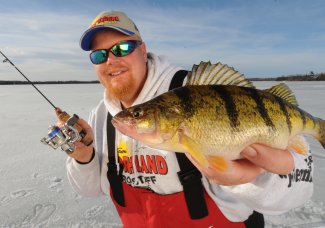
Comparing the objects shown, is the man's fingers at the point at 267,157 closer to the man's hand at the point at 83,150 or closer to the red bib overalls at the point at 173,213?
the red bib overalls at the point at 173,213

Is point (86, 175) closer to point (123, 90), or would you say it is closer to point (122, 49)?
point (123, 90)


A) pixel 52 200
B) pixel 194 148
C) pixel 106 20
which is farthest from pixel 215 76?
pixel 52 200

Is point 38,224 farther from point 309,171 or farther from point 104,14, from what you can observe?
point 309,171

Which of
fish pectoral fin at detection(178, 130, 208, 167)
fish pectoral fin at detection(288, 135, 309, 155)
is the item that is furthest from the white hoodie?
fish pectoral fin at detection(178, 130, 208, 167)

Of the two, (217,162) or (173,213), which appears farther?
(173,213)

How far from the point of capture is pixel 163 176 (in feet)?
6.79

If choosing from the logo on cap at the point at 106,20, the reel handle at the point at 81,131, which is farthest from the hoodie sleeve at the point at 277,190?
the logo on cap at the point at 106,20

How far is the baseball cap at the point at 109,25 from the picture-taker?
93.0 inches

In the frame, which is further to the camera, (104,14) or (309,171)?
(104,14)

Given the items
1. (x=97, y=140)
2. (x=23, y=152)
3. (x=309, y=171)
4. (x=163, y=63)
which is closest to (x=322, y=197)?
(x=309, y=171)

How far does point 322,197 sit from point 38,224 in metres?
2.88

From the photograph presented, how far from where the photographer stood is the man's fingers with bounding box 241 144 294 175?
151 centimetres

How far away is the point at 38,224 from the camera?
107 inches

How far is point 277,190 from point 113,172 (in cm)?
121
